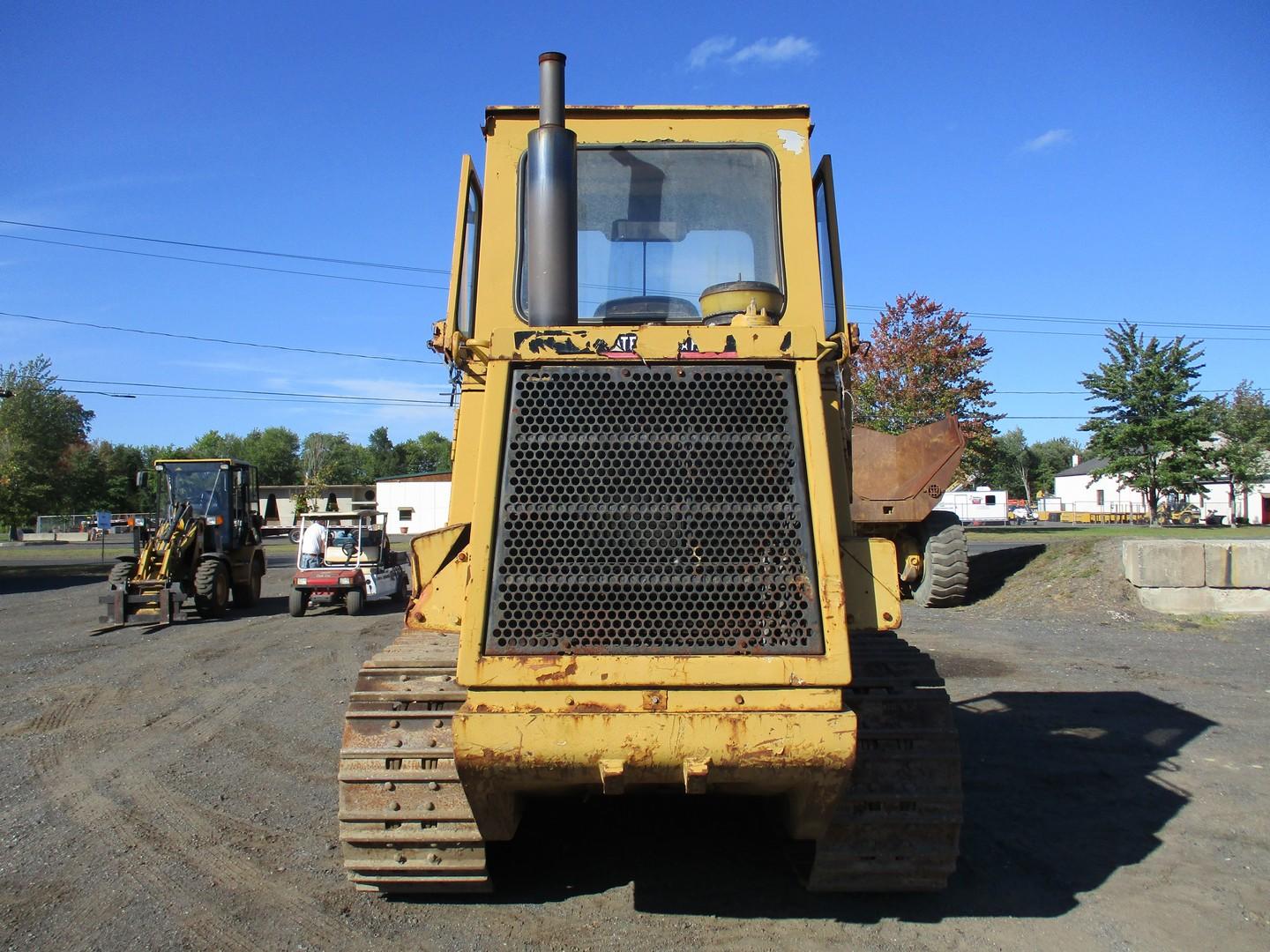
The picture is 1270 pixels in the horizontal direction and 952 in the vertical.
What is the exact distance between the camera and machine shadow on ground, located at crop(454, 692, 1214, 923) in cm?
395

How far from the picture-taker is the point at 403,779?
3.60m

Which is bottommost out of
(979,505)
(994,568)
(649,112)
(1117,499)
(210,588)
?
(210,588)

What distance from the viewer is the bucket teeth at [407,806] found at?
141 inches

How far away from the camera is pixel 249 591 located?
60.4ft

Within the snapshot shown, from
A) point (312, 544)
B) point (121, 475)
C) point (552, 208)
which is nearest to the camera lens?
point (552, 208)

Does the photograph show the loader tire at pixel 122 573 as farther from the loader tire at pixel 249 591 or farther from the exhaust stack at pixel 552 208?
the exhaust stack at pixel 552 208

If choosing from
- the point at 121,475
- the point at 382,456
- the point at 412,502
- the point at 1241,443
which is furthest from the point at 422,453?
the point at 1241,443

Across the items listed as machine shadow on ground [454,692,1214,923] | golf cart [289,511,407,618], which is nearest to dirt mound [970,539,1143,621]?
machine shadow on ground [454,692,1214,923]

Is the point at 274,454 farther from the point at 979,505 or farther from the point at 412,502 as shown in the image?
the point at 979,505

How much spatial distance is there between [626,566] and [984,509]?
58753 millimetres

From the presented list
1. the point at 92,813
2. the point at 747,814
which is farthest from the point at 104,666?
the point at 747,814

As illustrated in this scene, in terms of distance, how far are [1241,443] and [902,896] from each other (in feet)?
199

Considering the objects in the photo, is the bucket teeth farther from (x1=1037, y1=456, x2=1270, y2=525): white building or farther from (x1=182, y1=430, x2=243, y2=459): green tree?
(x1=182, y1=430, x2=243, y2=459): green tree

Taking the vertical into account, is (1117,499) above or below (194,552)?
above
